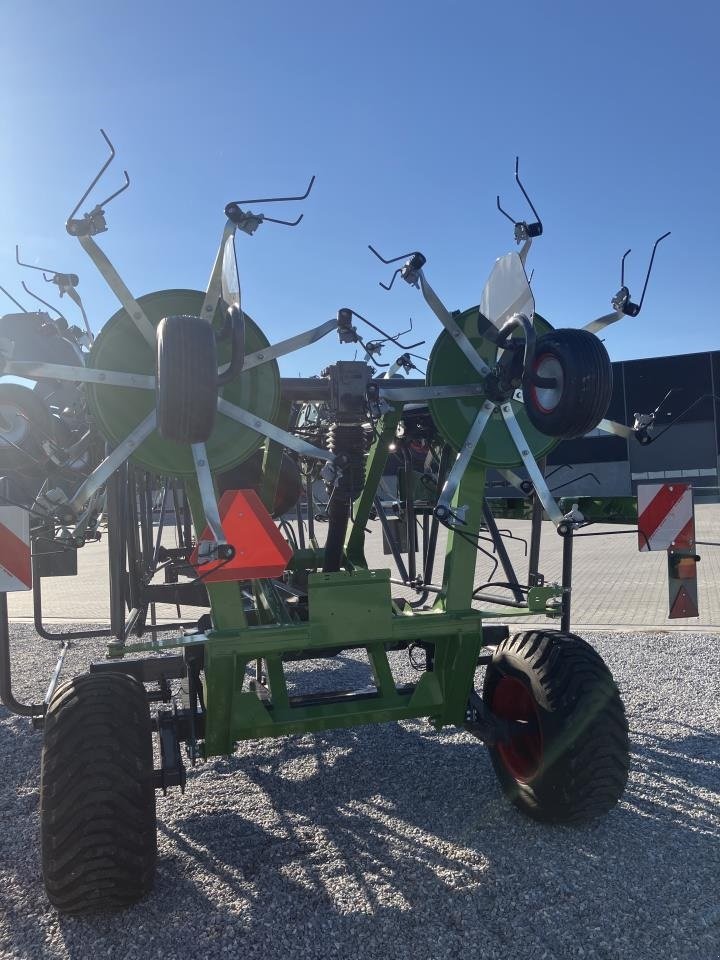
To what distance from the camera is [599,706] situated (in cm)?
330

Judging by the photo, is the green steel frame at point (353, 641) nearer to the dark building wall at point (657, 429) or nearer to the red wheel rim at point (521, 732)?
the red wheel rim at point (521, 732)

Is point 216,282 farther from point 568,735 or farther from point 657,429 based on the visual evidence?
point 657,429

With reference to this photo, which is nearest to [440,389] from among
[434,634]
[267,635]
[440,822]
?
[434,634]

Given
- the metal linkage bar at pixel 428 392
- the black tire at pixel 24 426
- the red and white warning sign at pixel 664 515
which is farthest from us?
the red and white warning sign at pixel 664 515

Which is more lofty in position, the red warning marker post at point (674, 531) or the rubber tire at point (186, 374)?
the rubber tire at point (186, 374)

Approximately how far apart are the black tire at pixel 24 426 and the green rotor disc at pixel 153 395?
0.60 metres

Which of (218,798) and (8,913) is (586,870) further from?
(8,913)

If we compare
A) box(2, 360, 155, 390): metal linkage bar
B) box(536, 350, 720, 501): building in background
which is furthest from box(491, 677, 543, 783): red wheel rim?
box(536, 350, 720, 501): building in background

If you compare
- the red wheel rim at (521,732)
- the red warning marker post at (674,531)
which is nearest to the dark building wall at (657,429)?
the red warning marker post at (674,531)

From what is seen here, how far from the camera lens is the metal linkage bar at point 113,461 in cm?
280

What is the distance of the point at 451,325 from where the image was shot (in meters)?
3.34

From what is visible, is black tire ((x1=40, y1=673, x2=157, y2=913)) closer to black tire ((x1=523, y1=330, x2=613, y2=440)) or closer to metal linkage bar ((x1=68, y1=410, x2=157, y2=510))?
metal linkage bar ((x1=68, y1=410, x2=157, y2=510))

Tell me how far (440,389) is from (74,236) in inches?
63.5

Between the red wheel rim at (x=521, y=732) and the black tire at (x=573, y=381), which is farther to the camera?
the red wheel rim at (x=521, y=732)
